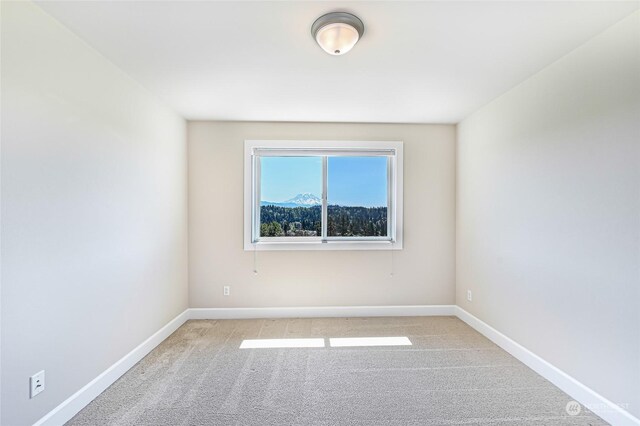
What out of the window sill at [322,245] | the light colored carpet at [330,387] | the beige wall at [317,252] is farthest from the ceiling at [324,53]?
the light colored carpet at [330,387]

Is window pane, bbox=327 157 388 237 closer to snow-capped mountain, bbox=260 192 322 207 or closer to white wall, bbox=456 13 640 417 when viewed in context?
snow-capped mountain, bbox=260 192 322 207

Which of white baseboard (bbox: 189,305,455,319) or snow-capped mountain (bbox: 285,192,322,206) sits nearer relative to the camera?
white baseboard (bbox: 189,305,455,319)

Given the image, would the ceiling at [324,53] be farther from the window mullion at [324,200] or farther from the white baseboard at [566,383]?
the white baseboard at [566,383]

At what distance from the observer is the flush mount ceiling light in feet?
5.30

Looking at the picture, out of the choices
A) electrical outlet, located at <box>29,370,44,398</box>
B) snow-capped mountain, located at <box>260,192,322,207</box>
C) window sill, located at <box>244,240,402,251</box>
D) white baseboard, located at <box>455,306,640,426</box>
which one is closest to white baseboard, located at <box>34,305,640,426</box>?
white baseboard, located at <box>455,306,640,426</box>

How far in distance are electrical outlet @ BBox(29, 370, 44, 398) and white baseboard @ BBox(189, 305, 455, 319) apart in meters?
1.85

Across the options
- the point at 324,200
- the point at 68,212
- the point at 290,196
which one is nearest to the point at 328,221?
the point at 324,200

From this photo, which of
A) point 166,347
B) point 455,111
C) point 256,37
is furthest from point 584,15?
point 166,347

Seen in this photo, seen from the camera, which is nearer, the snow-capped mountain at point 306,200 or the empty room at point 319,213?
the empty room at point 319,213

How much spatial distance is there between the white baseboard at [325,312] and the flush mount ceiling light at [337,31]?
2.77 m

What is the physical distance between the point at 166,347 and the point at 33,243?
1608 mm

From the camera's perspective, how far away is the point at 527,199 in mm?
2441

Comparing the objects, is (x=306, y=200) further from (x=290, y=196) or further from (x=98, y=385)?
(x=98, y=385)

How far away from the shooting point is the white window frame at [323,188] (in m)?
3.49
